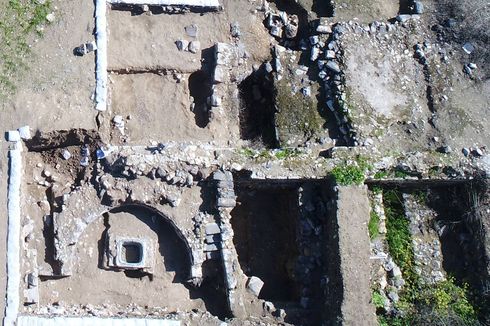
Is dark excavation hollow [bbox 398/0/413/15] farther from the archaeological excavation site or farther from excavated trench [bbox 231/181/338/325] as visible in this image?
excavated trench [bbox 231/181/338/325]

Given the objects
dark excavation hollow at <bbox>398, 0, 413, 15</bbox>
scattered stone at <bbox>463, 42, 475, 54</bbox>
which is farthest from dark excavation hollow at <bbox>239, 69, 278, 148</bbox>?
scattered stone at <bbox>463, 42, 475, 54</bbox>

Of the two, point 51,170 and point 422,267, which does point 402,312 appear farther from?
point 51,170

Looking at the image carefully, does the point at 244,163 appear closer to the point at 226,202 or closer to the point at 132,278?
the point at 226,202

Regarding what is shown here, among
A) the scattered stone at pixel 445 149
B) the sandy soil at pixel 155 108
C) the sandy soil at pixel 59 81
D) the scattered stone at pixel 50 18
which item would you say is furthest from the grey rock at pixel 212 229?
the scattered stone at pixel 50 18

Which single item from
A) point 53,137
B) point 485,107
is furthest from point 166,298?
point 485,107

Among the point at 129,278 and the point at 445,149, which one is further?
the point at 445,149

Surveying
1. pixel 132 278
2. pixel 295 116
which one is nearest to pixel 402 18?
pixel 295 116
